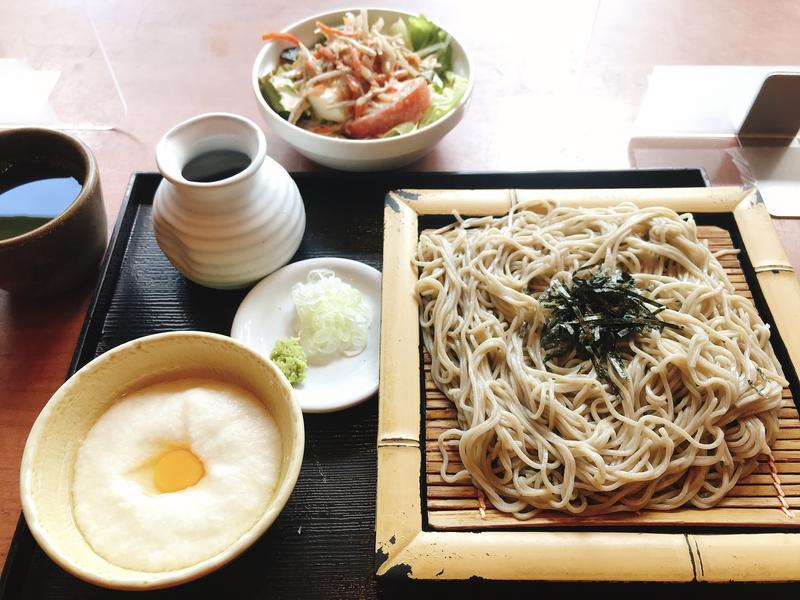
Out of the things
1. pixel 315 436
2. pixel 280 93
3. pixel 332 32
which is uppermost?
pixel 332 32

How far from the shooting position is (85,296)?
2.09 meters

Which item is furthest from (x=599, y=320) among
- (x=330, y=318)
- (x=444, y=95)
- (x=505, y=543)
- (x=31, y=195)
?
(x=31, y=195)

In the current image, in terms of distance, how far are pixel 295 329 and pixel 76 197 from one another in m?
0.78

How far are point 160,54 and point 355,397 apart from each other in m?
2.19

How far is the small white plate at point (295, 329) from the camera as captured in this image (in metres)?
1.75

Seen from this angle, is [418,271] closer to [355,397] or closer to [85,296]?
[355,397]

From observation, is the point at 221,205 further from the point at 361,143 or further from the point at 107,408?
the point at 107,408

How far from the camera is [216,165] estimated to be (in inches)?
75.7

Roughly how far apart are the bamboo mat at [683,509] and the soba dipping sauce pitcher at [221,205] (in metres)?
0.78

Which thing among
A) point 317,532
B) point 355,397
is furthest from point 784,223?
point 317,532

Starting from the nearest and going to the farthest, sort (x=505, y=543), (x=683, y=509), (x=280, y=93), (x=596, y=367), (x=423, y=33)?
(x=505, y=543), (x=683, y=509), (x=596, y=367), (x=280, y=93), (x=423, y=33)

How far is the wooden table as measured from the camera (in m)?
2.55

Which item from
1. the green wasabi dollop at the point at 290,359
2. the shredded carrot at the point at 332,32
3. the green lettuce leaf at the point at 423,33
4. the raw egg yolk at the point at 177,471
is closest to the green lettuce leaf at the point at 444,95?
the green lettuce leaf at the point at 423,33

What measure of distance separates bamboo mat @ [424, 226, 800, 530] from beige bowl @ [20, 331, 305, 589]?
0.38 meters
